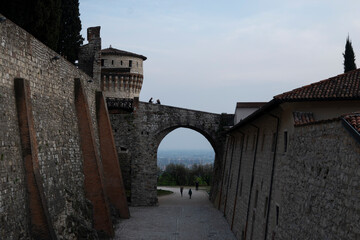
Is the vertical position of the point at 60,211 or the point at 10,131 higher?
the point at 10,131

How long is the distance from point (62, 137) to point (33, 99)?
114 inches

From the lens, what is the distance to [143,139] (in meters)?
30.7

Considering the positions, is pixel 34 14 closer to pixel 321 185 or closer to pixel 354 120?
pixel 321 185

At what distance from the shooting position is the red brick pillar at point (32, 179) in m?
12.0

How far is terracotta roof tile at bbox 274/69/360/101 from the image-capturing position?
453 inches

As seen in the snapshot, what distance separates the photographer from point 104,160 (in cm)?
2333

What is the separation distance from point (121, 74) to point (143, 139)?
7419mm

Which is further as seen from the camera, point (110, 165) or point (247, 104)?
point (247, 104)

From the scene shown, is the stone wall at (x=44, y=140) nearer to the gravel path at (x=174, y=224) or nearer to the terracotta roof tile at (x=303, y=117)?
the gravel path at (x=174, y=224)

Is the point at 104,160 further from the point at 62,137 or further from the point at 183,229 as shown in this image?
the point at 62,137

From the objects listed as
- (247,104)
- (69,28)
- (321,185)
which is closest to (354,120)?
(321,185)

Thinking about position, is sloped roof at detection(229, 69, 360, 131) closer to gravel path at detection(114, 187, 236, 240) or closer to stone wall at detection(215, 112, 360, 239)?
stone wall at detection(215, 112, 360, 239)

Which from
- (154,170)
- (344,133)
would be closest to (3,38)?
(344,133)

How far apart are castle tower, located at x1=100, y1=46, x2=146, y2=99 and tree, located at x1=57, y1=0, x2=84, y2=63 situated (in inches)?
294
